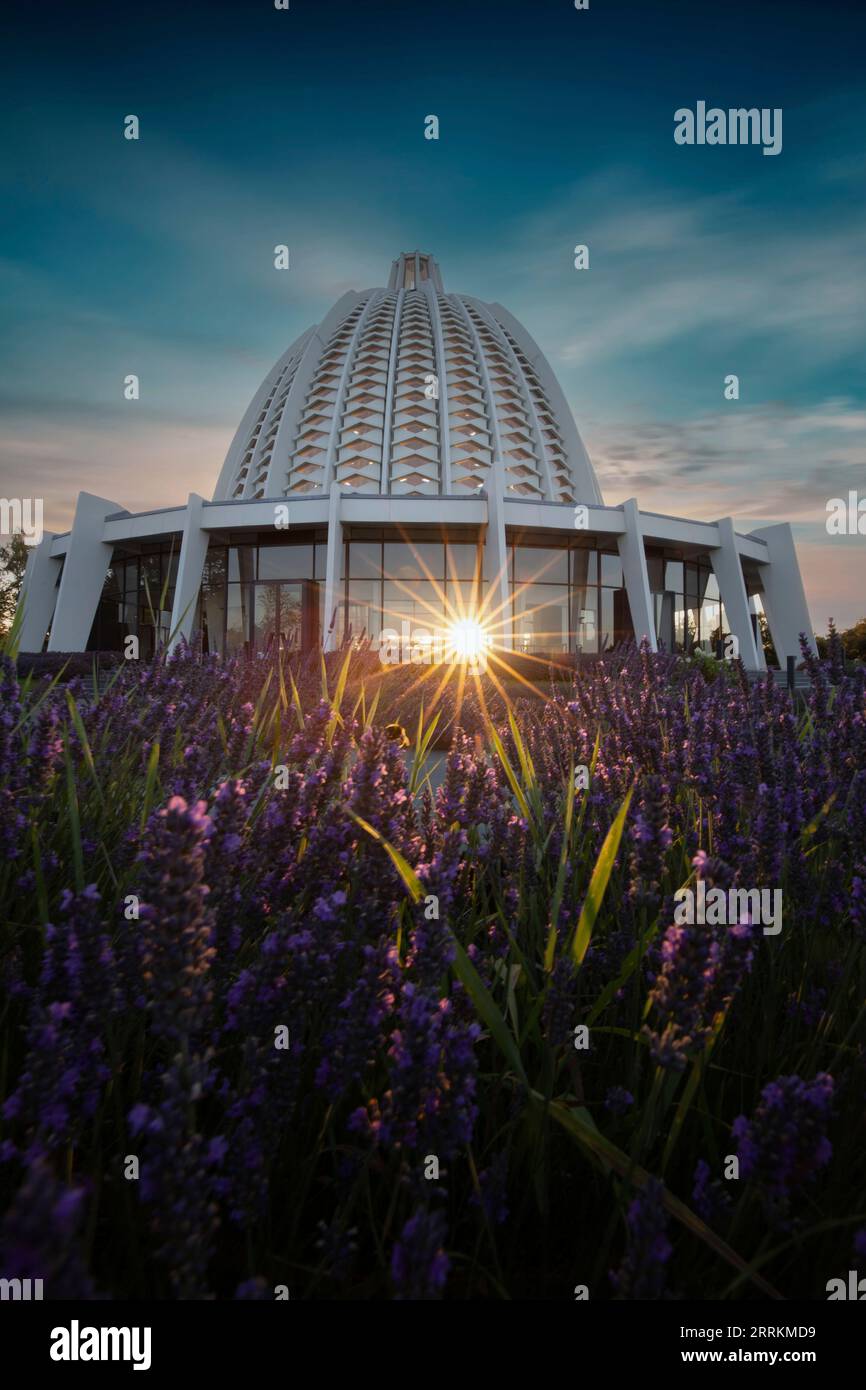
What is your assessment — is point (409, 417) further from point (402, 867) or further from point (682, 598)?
point (402, 867)

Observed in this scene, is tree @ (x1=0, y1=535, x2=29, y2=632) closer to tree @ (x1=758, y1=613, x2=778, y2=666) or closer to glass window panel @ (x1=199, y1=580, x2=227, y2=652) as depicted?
glass window panel @ (x1=199, y1=580, x2=227, y2=652)

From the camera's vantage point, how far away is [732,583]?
31.8 m

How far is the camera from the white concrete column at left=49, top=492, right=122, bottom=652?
2962 cm

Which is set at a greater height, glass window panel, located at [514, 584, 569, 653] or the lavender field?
glass window panel, located at [514, 584, 569, 653]

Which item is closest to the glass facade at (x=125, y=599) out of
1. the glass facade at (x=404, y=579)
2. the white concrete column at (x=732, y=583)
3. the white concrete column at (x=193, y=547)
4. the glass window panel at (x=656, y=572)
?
the white concrete column at (x=193, y=547)

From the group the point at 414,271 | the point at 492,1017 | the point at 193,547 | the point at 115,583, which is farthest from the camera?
the point at 414,271

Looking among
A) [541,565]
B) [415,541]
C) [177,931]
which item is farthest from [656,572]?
[177,931]

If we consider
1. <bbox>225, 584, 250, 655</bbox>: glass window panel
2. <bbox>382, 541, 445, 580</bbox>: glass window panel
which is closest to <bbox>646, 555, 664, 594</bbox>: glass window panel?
<bbox>382, 541, 445, 580</bbox>: glass window panel

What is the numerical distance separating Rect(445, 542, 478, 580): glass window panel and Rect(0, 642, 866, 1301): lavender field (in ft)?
96.8

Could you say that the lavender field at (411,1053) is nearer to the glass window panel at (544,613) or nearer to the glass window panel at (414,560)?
the glass window panel at (414,560)

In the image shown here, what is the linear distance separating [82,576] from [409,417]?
743 inches

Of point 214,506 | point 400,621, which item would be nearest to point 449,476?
point 400,621

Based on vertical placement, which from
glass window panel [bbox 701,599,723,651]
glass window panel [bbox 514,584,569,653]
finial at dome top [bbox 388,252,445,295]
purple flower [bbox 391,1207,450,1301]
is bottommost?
purple flower [bbox 391,1207,450,1301]

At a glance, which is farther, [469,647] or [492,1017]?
[469,647]
